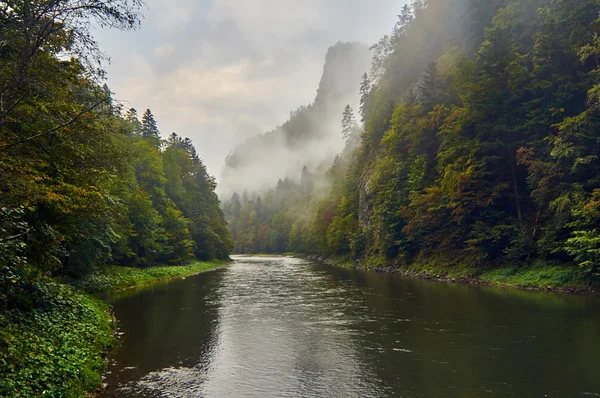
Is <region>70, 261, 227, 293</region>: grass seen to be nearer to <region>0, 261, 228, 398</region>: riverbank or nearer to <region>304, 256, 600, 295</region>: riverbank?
<region>0, 261, 228, 398</region>: riverbank

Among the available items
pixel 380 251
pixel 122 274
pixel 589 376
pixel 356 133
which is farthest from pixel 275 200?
pixel 589 376

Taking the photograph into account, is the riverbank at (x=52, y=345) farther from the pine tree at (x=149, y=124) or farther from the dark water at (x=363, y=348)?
the pine tree at (x=149, y=124)

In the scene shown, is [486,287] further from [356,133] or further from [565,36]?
[356,133]

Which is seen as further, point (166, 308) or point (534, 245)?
point (534, 245)

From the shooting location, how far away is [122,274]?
33844mm

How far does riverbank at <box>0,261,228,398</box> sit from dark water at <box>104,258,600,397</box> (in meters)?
0.86

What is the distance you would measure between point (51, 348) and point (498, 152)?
37374mm

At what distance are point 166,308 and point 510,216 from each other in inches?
1210

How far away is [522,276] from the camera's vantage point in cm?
2853

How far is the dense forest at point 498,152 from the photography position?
25938 millimetres

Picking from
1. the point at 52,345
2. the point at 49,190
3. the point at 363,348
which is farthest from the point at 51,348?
the point at 363,348

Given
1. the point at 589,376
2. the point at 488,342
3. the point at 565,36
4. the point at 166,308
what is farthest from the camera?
the point at 565,36

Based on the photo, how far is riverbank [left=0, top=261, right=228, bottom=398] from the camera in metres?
8.18

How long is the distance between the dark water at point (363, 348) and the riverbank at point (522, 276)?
6.83 ft
